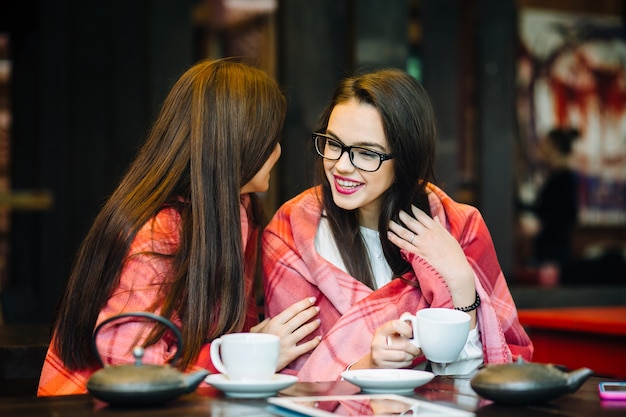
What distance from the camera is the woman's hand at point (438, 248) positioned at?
2.34 m

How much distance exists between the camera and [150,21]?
4.60 metres

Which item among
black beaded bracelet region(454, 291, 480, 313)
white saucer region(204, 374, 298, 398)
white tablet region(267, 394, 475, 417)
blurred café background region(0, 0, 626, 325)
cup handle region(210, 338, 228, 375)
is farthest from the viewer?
blurred café background region(0, 0, 626, 325)

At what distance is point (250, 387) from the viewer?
163 cm

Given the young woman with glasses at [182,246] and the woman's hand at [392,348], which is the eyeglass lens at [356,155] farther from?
the woman's hand at [392,348]

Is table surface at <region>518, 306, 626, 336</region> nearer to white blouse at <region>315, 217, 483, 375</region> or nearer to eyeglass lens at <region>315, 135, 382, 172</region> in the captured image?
white blouse at <region>315, 217, 483, 375</region>

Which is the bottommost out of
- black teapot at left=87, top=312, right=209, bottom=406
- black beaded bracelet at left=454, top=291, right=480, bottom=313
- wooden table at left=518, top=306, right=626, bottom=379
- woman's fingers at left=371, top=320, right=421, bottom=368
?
wooden table at left=518, top=306, right=626, bottom=379

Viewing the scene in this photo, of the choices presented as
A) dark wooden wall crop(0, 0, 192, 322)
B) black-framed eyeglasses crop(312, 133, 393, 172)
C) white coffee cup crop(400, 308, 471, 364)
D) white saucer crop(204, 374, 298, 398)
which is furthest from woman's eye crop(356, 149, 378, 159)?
dark wooden wall crop(0, 0, 192, 322)

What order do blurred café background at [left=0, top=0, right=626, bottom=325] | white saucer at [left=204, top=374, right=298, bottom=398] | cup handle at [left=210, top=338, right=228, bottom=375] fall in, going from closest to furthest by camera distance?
white saucer at [left=204, top=374, right=298, bottom=398] < cup handle at [left=210, top=338, right=228, bottom=375] < blurred café background at [left=0, top=0, right=626, bottom=325]

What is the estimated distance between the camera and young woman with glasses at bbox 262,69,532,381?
2357 mm

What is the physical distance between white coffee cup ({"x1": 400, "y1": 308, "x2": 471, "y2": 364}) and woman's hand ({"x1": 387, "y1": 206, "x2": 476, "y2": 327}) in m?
0.38

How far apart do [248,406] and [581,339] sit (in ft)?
6.83

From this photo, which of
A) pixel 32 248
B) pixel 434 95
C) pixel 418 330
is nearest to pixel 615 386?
pixel 418 330

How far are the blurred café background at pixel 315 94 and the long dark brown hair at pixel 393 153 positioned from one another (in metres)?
0.26

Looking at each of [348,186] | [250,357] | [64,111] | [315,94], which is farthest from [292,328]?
[64,111]
